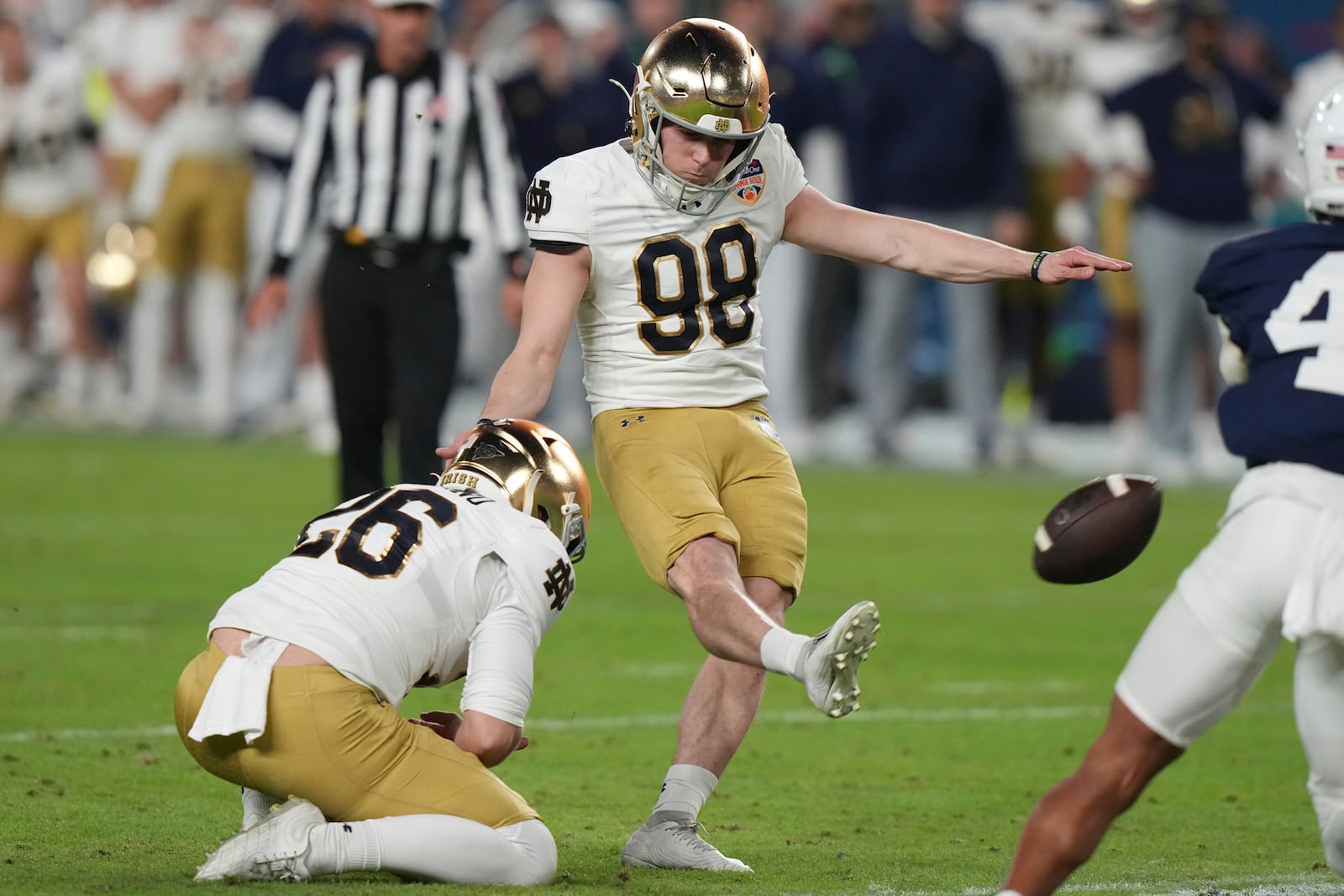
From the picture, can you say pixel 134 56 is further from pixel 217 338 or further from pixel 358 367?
pixel 358 367

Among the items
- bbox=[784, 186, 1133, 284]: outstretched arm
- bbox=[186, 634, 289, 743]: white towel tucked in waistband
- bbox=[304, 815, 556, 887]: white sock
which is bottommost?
bbox=[304, 815, 556, 887]: white sock

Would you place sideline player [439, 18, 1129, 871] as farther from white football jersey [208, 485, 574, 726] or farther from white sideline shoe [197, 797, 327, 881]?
white sideline shoe [197, 797, 327, 881]

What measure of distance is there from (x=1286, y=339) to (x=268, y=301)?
4.92 m

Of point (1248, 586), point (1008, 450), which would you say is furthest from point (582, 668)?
point (1008, 450)

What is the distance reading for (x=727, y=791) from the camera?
202 inches

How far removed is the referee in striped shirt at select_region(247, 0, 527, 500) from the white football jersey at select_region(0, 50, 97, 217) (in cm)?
711

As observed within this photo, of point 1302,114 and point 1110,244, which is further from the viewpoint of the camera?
point 1110,244

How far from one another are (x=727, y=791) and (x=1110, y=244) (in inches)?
333

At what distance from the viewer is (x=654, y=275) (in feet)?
15.3

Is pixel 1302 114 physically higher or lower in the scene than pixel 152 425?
higher

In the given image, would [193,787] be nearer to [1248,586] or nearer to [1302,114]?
[1248,586]

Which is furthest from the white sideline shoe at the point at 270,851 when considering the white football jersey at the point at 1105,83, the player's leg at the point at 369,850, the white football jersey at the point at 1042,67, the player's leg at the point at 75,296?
the player's leg at the point at 75,296

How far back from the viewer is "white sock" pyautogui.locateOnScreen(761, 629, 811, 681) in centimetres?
384

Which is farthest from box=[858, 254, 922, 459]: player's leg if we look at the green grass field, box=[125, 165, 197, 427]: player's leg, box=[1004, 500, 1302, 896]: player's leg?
box=[1004, 500, 1302, 896]: player's leg
